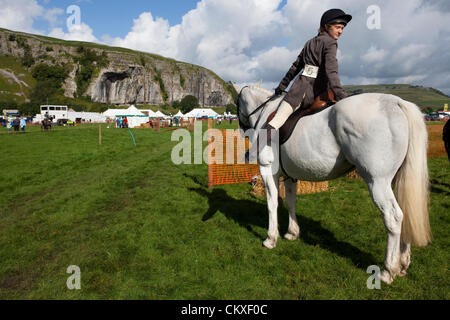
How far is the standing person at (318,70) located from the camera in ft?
12.5

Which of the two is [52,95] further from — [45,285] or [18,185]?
[45,285]

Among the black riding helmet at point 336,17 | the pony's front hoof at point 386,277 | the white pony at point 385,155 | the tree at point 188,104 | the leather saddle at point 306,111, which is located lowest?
the pony's front hoof at point 386,277

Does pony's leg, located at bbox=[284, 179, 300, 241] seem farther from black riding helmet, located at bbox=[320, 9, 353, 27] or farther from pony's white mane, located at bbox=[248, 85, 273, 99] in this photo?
black riding helmet, located at bbox=[320, 9, 353, 27]

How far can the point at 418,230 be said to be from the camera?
3.30m

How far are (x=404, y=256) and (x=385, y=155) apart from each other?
1519mm

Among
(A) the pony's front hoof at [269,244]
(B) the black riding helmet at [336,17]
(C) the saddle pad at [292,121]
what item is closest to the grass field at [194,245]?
(A) the pony's front hoof at [269,244]

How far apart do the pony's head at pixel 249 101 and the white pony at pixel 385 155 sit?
52.8 inches

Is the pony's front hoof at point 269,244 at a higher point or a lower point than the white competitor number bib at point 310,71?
lower

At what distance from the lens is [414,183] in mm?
3260

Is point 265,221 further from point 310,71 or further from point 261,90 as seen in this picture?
point 310,71

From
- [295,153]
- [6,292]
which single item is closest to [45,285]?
[6,292]

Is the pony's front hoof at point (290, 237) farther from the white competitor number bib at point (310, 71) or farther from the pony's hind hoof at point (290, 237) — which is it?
the white competitor number bib at point (310, 71)

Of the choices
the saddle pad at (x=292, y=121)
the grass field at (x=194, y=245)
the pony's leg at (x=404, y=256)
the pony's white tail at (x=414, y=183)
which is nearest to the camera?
the pony's white tail at (x=414, y=183)

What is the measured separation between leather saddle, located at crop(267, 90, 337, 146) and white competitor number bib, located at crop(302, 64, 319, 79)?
338 mm
